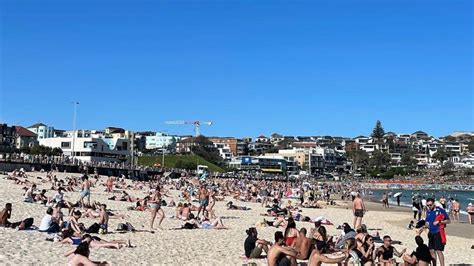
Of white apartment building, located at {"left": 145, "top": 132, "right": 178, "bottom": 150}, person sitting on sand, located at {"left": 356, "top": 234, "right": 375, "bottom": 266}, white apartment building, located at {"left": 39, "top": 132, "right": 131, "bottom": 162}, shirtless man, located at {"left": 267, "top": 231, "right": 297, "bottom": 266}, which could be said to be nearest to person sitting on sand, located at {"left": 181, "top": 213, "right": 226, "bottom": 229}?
person sitting on sand, located at {"left": 356, "top": 234, "right": 375, "bottom": 266}

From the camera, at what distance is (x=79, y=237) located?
38.5ft

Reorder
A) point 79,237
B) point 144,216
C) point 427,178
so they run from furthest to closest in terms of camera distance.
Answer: point 427,178 < point 144,216 < point 79,237

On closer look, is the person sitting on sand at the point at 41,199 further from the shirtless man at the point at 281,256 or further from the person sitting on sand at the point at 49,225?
the shirtless man at the point at 281,256

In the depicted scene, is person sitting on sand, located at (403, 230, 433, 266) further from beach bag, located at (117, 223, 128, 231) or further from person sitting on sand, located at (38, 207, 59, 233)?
person sitting on sand, located at (38, 207, 59, 233)

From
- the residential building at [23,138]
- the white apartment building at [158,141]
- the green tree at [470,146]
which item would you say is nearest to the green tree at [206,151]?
the white apartment building at [158,141]

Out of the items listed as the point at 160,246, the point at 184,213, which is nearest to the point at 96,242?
the point at 160,246

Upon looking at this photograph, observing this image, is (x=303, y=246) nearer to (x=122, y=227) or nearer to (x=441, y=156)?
(x=122, y=227)

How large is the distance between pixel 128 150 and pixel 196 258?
8905 centimetres

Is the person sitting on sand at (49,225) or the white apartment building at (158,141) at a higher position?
the white apartment building at (158,141)

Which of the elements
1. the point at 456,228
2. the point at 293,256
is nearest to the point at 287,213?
the point at 456,228

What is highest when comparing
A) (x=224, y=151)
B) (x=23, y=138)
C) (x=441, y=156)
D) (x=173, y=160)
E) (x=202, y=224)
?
(x=224, y=151)

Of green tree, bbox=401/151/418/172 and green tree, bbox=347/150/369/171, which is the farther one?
green tree, bbox=401/151/418/172

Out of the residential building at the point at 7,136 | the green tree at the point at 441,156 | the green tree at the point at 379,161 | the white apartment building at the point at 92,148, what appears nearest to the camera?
the white apartment building at the point at 92,148

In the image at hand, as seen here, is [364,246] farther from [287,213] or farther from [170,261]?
[287,213]
